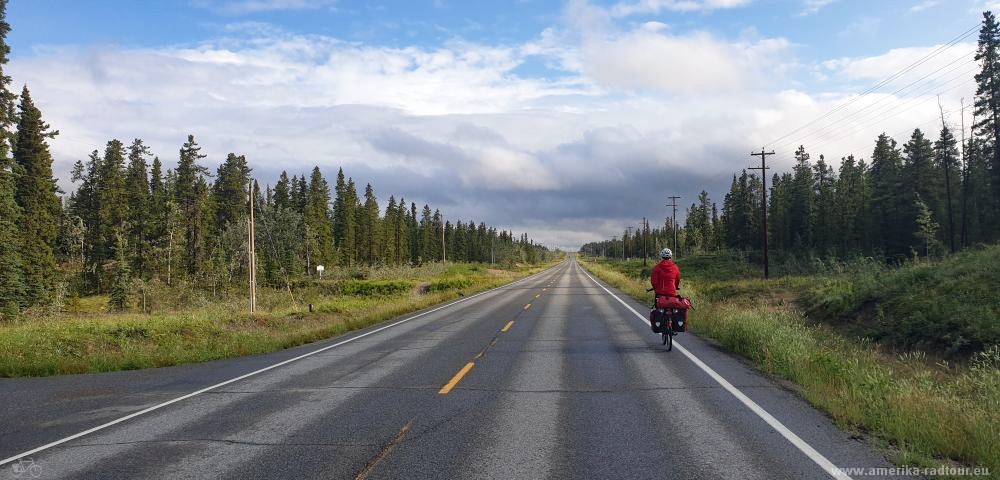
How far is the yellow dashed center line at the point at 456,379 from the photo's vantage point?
7991 millimetres

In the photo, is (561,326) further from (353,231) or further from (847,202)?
(353,231)

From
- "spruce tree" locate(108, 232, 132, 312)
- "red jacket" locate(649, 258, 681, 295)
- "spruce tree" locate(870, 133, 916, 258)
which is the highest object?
"spruce tree" locate(870, 133, 916, 258)

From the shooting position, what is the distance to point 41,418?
695 centimetres

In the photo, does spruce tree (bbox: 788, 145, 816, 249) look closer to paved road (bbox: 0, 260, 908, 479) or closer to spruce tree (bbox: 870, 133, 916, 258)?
spruce tree (bbox: 870, 133, 916, 258)

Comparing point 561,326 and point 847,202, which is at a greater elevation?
point 847,202

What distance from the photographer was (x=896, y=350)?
1444 centimetres

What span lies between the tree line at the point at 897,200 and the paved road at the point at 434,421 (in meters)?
33.8

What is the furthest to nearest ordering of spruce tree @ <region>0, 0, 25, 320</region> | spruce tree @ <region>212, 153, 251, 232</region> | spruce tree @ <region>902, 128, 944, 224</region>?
1. spruce tree @ <region>212, 153, 251, 232</region>
2. spruce tree @ <region>902, 128, 944, 224</region>
3. spruce tree @ <region>0, 0, 25, 320</region>

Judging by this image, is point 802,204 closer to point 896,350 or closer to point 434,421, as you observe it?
point 896,350

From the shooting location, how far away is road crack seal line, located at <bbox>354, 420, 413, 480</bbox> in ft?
15.1

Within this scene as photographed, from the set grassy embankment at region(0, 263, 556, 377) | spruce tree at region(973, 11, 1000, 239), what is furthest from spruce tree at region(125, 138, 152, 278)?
spruce tree at region(973, 11, 1000, 239)

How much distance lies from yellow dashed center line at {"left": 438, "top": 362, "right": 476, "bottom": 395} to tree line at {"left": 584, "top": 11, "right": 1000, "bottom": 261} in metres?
34.4

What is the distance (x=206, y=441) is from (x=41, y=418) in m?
2.98

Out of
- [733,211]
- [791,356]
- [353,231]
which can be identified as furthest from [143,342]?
[733,211]
